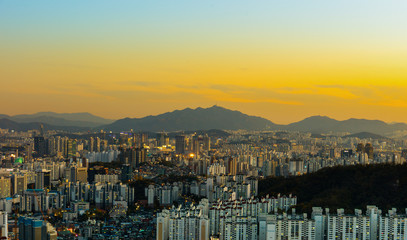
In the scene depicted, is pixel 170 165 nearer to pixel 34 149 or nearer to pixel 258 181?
pixel 258 181

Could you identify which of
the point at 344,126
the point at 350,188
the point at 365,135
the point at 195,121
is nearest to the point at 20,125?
the point at 195,121

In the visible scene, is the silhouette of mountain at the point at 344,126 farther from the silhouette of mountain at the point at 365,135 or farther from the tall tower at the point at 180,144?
the tall tower at the point at 180,144

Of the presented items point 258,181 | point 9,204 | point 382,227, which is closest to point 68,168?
point 9,204

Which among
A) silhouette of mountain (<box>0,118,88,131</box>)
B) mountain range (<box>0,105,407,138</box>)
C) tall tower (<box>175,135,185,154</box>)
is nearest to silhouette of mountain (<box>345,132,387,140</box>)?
mountain range (<box>0,105,407,138</box>)

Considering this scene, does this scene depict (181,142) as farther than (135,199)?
Yes

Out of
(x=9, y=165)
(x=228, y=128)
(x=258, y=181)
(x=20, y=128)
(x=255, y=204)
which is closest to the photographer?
(x=255, y=204)

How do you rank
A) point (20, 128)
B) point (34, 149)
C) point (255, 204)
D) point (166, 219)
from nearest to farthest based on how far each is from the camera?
point (166, 219) < point (255, 204) < point (34, 149) < point (20, 128)
